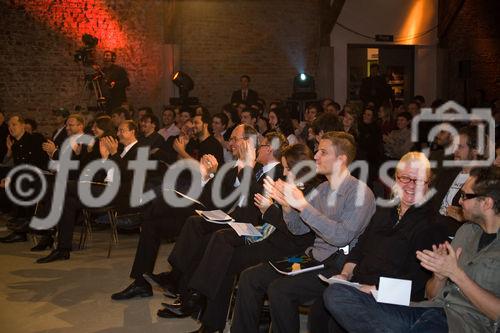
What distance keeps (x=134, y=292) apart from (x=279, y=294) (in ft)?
6.03

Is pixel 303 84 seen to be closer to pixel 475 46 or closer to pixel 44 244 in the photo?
pixel 475 46

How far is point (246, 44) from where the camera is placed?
42.4 ft

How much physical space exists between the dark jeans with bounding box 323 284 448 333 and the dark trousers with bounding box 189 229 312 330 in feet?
3.31

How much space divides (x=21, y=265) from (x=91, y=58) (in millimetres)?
5807

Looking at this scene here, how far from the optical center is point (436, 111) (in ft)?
32.9

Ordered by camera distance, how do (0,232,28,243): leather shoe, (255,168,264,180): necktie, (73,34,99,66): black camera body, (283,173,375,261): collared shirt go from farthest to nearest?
(73,34,99,66): black camera body, (0,232,28,243): leather shoe, (255,168,264,180): necktie, (283,173,375,261): collared shirt

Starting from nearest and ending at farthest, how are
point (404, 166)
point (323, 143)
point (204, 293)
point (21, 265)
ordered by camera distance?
point (404, 166) < point (323, 143) < point (204, 293) < point (21, 265)

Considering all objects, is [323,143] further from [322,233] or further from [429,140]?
[429,140]

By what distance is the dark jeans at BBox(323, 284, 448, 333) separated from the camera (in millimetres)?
2916

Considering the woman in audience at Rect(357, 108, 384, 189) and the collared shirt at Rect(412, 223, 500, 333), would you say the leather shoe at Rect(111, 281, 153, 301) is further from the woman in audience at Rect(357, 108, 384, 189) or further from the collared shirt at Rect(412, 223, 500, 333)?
the woman in audience at Rect(357, 108, 384, 189)

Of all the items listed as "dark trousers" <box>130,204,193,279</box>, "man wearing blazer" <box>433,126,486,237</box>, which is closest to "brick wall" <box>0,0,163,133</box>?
"dark trousers" <box>130,204,193,279</box>

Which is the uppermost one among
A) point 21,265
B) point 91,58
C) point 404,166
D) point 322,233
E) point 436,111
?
point 91,58

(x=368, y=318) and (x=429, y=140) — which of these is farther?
(x=429, y=140)

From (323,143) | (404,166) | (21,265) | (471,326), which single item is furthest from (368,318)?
(21,265)
